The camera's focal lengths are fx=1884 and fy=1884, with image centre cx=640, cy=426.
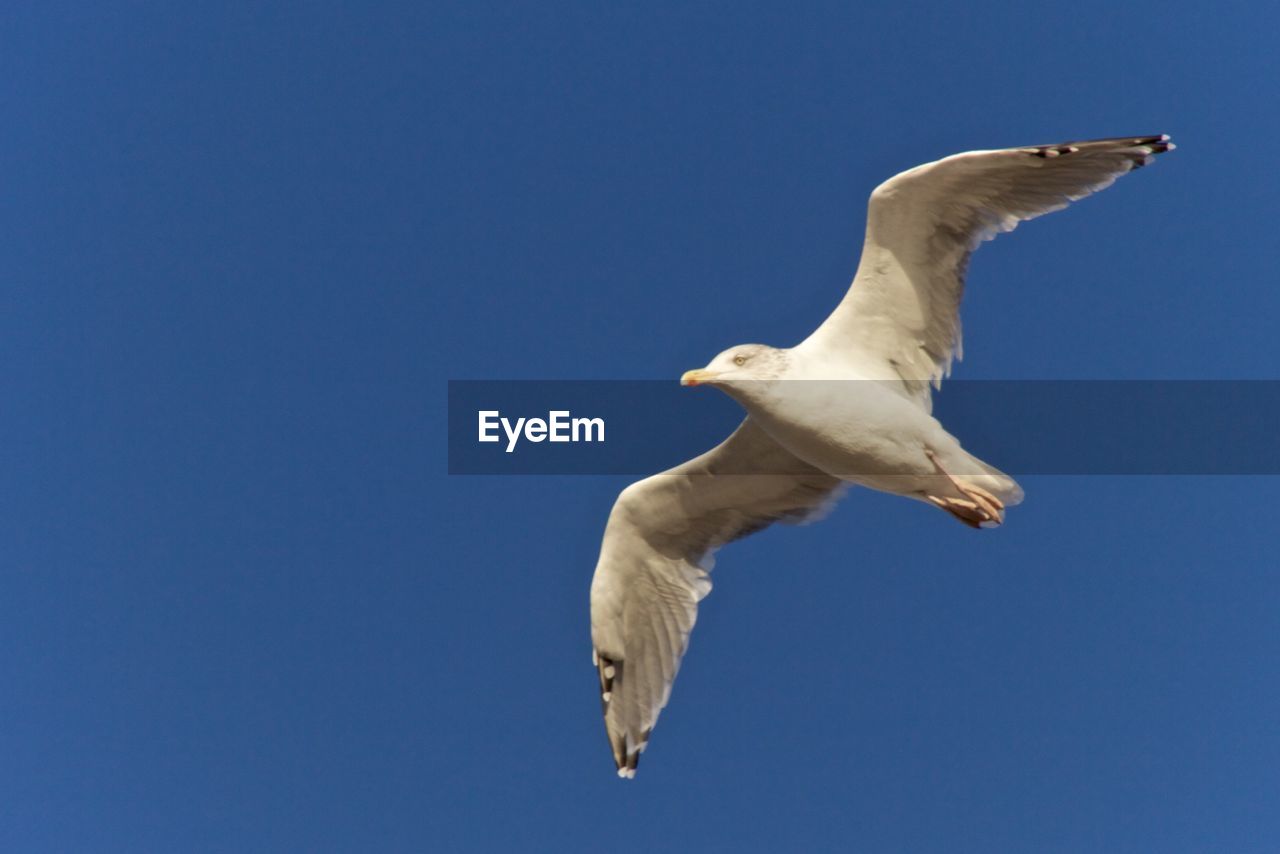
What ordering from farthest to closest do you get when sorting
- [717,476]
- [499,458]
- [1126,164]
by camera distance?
[499,458] < [717,476] < [1126,164]

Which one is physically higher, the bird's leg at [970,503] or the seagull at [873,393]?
the seagull at [873,393]

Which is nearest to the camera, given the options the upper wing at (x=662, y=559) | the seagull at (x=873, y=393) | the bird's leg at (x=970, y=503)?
the seagull at (x=873, y=393)

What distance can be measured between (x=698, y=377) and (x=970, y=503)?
1.92 metres

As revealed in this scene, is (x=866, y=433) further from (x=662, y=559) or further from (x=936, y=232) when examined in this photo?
(x=662, y=559)

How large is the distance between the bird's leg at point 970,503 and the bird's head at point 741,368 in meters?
1.15

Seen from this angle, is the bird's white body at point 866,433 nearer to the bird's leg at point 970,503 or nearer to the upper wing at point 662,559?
the bird's leg at point 970,503

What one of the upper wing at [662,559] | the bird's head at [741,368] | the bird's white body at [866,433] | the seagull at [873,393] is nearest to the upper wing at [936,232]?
the seagull at [873,393]

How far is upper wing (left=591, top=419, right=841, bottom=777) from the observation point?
12.7 m

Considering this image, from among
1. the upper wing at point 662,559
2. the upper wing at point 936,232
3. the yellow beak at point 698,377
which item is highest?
the upper wing at point 936,232

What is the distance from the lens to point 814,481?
12.9 metres

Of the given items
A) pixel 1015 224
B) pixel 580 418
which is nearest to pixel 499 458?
pixel 580 418

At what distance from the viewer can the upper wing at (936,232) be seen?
11.1 meters

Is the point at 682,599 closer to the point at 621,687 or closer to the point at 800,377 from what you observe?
the point at 621,687

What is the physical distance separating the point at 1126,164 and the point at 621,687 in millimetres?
4926
